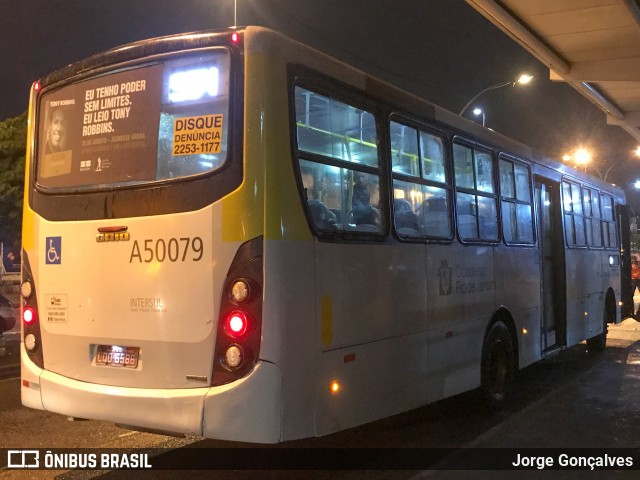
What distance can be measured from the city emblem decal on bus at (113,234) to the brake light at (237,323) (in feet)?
3.32

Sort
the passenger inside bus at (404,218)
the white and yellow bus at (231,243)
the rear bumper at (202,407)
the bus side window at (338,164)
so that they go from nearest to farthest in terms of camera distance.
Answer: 1. the rear bumper at (202,407)
2. the white and yellow bus at (231,243)
3. the bus side window at (338,164)
4. the passenger inside bus at (404,218)

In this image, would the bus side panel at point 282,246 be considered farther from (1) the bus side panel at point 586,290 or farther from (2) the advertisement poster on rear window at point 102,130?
(1) the bus side panel at point 586,290

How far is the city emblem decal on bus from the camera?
4.27 m

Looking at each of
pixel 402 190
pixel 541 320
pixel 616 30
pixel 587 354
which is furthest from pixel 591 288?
pixel 402 190

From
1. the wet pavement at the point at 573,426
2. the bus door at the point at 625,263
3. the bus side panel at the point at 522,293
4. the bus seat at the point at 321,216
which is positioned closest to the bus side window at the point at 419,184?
the bus seat at the point at 321,216

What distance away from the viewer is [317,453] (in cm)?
551

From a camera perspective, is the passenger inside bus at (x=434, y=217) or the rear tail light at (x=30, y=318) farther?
the passenger inside bus at (x=434, y=217)

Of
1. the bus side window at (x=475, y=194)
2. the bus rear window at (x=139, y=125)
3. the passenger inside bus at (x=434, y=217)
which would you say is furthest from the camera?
the bus side window at (x=475, y=194)

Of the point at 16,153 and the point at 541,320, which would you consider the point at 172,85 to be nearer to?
the point at 541,320

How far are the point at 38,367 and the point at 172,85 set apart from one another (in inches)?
92.9

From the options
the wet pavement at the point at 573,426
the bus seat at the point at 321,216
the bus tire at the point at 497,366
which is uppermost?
the bus seat at the point at 321,216

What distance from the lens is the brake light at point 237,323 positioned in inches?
150

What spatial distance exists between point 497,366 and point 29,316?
4882 mm

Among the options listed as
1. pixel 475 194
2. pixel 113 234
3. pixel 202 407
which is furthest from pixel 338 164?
pixel 475 194
